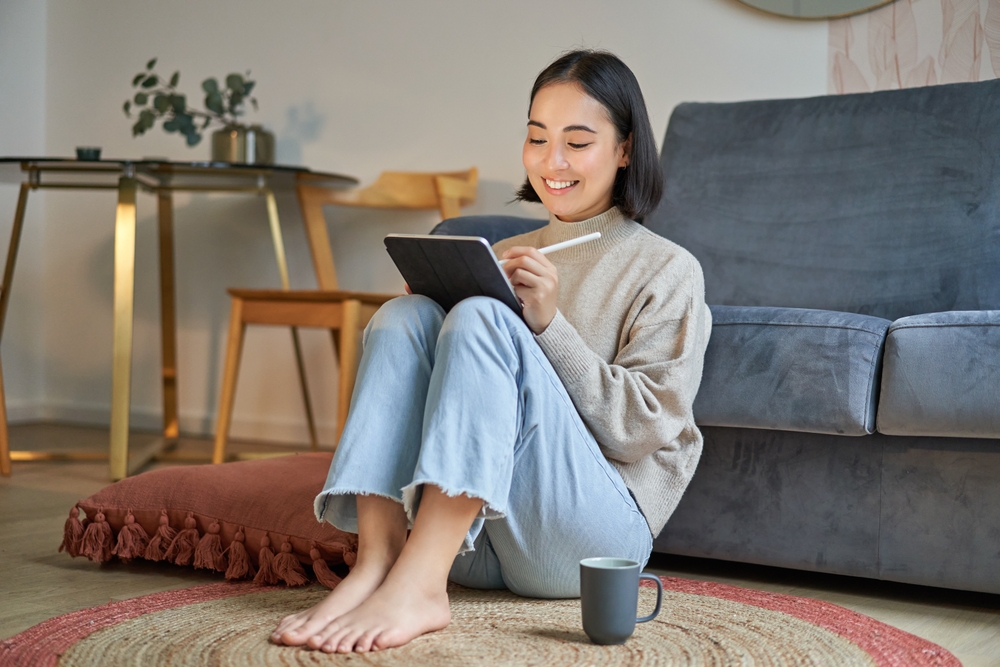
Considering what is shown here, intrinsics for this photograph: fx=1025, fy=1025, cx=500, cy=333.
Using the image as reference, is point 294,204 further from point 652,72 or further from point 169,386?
point 652,72

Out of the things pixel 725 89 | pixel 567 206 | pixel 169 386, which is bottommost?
pixel 169 386

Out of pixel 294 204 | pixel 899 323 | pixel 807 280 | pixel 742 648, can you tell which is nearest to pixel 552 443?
pixel 742 648

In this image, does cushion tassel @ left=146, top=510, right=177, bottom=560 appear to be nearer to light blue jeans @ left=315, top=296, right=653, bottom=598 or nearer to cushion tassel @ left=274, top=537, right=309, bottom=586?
cushion tassel @ left=274, top=537, right=309, bottom=586

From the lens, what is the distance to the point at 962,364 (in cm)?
129

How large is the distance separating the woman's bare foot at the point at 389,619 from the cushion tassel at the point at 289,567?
327mm

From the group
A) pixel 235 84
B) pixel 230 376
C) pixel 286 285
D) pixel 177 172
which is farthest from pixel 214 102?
pixel 230 376

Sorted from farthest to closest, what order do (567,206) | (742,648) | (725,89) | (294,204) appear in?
1. (294,204)
2. (725,89)
3. (567,206)
4. (742,648)

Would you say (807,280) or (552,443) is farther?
(807,280)

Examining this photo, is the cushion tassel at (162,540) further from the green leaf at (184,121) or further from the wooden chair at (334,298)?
the green leaf at (184,121)

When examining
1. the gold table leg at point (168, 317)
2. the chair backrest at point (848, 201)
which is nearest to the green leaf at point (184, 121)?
the gold table leg at point (168, 317)

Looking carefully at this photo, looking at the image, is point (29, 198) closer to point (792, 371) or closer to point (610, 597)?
point (792, 371)

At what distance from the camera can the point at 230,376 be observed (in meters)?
2.52

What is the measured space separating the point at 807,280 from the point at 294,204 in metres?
1.72

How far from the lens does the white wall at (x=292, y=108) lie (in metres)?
2.49
